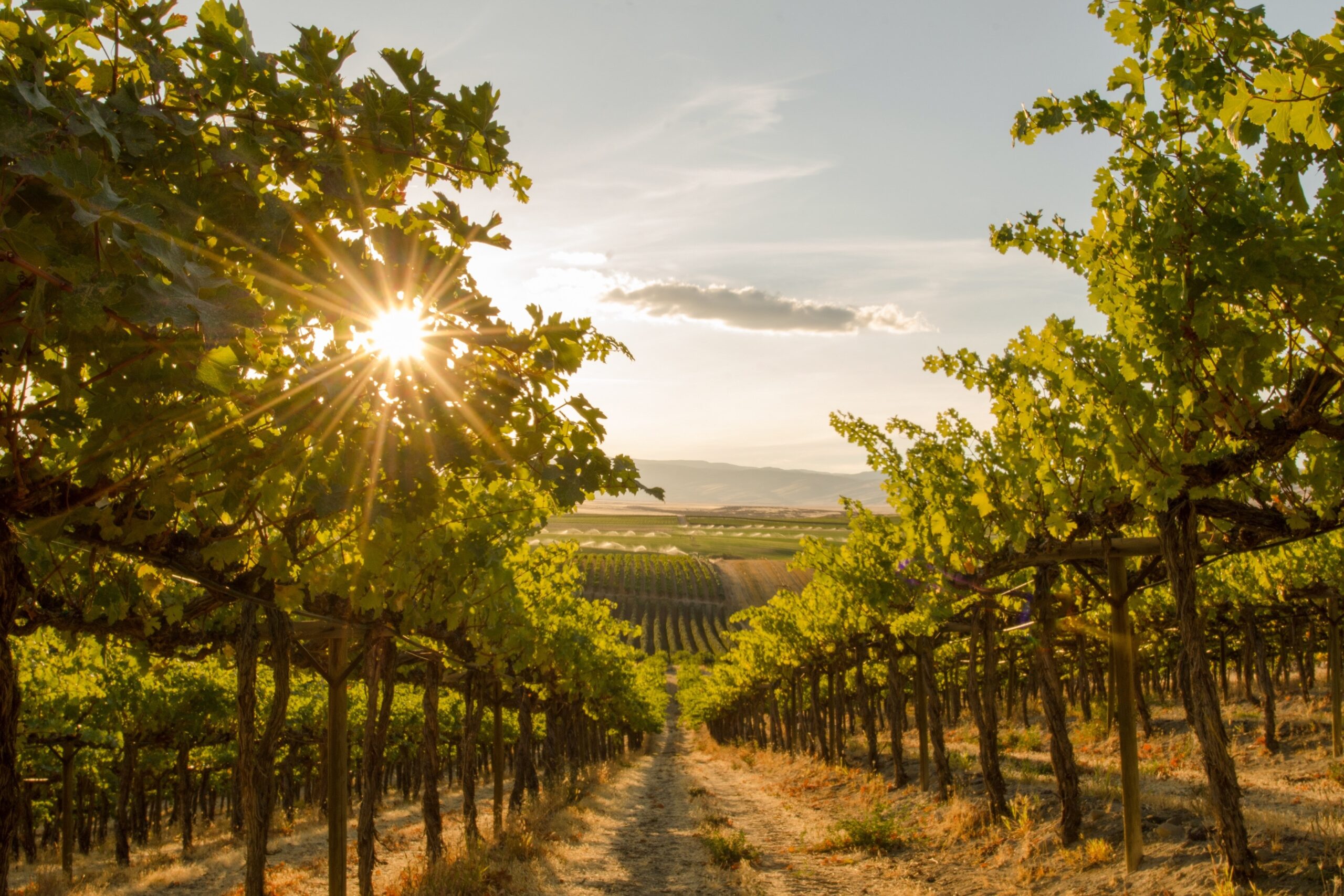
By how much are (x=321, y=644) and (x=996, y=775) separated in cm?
899

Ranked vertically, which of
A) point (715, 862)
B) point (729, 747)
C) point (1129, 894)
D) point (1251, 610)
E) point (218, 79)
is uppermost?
point (218, 79)

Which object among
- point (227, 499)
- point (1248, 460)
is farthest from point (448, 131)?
point (1248, 460)

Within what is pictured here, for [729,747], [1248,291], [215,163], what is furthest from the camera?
[729,747]

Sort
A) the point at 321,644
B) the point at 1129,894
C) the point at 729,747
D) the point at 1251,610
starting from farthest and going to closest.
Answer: the point at 729,747, the point at 1251,610, the point at 321,644, the point at 1129,894

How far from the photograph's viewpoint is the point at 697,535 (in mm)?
164750

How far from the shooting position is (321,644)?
10258 mm

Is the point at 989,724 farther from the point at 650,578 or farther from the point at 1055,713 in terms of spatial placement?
the point at 650,578

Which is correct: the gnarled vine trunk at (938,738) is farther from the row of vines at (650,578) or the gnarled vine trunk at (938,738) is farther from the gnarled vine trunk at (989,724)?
the row of vines at (650,578)

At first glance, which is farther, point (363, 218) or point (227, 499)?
point (227, 499)

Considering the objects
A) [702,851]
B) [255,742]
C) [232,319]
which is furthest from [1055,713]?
[232,319]

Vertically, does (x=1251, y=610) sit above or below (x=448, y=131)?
below

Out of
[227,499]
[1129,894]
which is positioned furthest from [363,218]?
[1129,894]

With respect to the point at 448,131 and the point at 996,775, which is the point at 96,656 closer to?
the point at 996,775

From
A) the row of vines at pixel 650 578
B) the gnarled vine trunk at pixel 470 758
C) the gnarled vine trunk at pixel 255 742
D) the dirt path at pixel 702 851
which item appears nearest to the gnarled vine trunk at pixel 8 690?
the gnarled vine trunk at pixel 255 742
